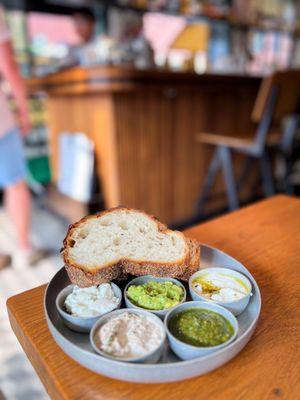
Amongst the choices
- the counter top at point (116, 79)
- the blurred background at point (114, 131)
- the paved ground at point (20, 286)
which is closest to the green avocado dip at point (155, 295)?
the paved ground at point (20, 286)

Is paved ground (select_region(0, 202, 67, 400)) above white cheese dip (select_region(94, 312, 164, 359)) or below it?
below

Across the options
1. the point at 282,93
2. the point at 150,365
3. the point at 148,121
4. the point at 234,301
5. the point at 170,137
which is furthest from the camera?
the point at 170,137

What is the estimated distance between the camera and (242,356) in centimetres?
52

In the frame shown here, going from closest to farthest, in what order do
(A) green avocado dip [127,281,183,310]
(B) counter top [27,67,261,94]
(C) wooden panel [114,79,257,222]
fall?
(A) green avocado dip [127,281,183,310]
(B) counter top [27,67,261,94]
(C) wooden panel [114,79,257,222]

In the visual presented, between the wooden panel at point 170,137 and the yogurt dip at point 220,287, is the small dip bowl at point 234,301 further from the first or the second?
the wooden panel at point 170,137

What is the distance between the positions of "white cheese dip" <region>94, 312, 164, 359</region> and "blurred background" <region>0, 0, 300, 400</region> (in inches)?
31.5

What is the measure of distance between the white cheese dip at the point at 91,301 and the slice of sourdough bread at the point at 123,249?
1cm

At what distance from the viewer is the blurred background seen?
5.95ft

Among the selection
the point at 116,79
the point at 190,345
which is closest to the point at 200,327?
the point at 190,345

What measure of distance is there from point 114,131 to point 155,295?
5.06ft

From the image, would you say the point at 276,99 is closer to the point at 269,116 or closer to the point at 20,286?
the point at 269,116

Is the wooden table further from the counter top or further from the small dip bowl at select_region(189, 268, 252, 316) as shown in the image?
the counter top

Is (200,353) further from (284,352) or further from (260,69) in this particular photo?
(260,69)

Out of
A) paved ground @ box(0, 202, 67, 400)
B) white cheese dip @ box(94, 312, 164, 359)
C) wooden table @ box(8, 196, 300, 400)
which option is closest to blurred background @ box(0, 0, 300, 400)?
paved ground @ box(0, 202, 67, 400)
